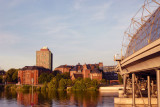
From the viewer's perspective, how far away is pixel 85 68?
16312 cm

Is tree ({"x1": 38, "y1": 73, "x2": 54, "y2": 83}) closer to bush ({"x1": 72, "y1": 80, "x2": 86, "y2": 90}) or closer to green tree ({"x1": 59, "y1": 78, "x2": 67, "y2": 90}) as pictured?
green tree ({"x1": 59, "y1": 78, "x2": 67, "y2": 90})

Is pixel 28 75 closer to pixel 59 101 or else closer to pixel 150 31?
pixel 59 101

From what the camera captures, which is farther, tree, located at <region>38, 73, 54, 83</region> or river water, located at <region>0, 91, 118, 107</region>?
tree, located at <region>38, 73, 54, 83</region>

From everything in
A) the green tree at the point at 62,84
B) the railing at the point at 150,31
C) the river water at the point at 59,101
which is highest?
the railing at the point at 150,31

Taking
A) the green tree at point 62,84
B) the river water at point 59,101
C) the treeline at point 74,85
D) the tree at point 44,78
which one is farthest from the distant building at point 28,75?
the river water at point 59,101

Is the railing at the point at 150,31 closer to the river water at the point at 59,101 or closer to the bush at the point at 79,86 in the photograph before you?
the river water at the point at 59,101

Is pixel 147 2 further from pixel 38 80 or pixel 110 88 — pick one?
pixel 38 80

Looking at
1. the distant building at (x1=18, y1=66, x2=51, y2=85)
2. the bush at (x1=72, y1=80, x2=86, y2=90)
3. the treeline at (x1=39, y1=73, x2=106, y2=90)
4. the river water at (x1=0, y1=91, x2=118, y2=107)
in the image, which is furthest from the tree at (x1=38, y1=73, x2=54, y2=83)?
the river water at (x1=0, y1=91, x2=118, y2=107)

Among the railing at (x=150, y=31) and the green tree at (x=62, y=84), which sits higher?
the railing at (x=150, y=31)

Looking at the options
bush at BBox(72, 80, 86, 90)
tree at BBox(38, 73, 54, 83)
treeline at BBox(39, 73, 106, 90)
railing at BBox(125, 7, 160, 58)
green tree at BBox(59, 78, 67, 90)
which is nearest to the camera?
railing at BBox(125, 7, 160, 58)

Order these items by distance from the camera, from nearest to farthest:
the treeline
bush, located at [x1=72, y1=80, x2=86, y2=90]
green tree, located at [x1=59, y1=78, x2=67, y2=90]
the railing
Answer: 1. the railing
2. bush, located at [x1=72, y1=80, x2=86, y2=90]
3. the treeline
4. green tree, located at [x1=59, y1=78, x2=67, y2=90]

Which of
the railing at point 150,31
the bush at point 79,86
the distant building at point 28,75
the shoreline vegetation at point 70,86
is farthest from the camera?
the distant building at point 28,75

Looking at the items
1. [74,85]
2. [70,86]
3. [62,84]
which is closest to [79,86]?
[74,85]

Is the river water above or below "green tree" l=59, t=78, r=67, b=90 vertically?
below
